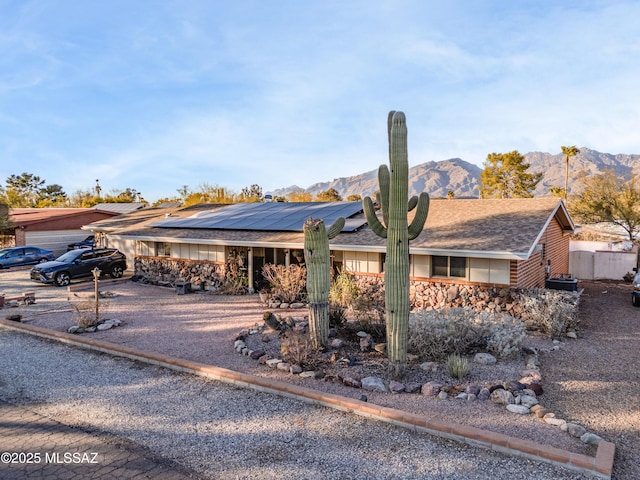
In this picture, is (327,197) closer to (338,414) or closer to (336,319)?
(336,319)

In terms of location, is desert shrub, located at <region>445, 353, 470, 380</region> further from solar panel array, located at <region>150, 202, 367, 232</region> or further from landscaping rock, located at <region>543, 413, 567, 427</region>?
solar panel array, located at <region>150, 202, 367, 232</region>

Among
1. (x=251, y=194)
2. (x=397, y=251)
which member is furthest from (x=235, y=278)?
(x=251, y=194)

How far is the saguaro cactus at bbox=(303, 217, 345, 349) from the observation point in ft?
32.6

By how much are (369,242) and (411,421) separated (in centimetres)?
910

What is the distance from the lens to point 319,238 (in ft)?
33.6

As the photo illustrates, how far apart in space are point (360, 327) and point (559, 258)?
12.8 m

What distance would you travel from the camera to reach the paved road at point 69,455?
5.34m

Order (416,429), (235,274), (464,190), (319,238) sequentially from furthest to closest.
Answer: (464,190) → (235,274) → (319,238) → (416,429)

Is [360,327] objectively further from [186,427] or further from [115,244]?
[115,244]

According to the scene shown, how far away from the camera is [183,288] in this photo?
1861cm

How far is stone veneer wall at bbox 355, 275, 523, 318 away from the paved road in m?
9.70

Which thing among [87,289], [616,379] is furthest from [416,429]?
[87,289]

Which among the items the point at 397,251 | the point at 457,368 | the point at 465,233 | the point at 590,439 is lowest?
the point at 590,439

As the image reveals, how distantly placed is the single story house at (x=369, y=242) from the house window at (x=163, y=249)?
0.05 m
